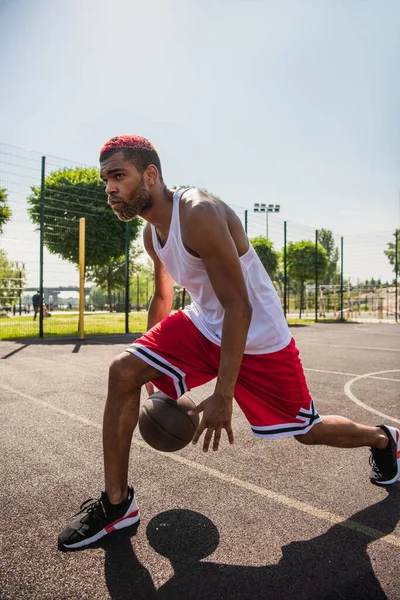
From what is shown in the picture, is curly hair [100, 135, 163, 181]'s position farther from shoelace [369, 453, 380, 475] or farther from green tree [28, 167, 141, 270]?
green tree [28, 167, 141, 270]

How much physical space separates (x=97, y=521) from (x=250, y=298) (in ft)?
4.50

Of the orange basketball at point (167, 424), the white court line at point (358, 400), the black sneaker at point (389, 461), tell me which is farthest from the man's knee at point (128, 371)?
the white court line at point (358, 400)

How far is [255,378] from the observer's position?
96.3 inches

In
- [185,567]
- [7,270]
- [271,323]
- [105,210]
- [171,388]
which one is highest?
[105,210]

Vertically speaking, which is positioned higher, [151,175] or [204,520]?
[151,175]

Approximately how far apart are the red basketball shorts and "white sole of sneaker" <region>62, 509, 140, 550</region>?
64cm

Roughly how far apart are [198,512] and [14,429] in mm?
2190

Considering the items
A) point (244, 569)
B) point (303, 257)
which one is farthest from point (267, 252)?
point (244, 569)

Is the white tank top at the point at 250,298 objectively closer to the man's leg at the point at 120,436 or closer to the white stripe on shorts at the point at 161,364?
the white stripe on shorts at the point at 161,364

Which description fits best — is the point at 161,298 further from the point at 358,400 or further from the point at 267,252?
the point at 267,252

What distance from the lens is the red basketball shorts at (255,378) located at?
7.93 ft

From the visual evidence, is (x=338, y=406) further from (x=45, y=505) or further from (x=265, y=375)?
(x=45, y=505)

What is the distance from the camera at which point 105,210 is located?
17250 millimetres

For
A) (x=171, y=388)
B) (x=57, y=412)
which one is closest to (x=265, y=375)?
(x=171, y=388)
